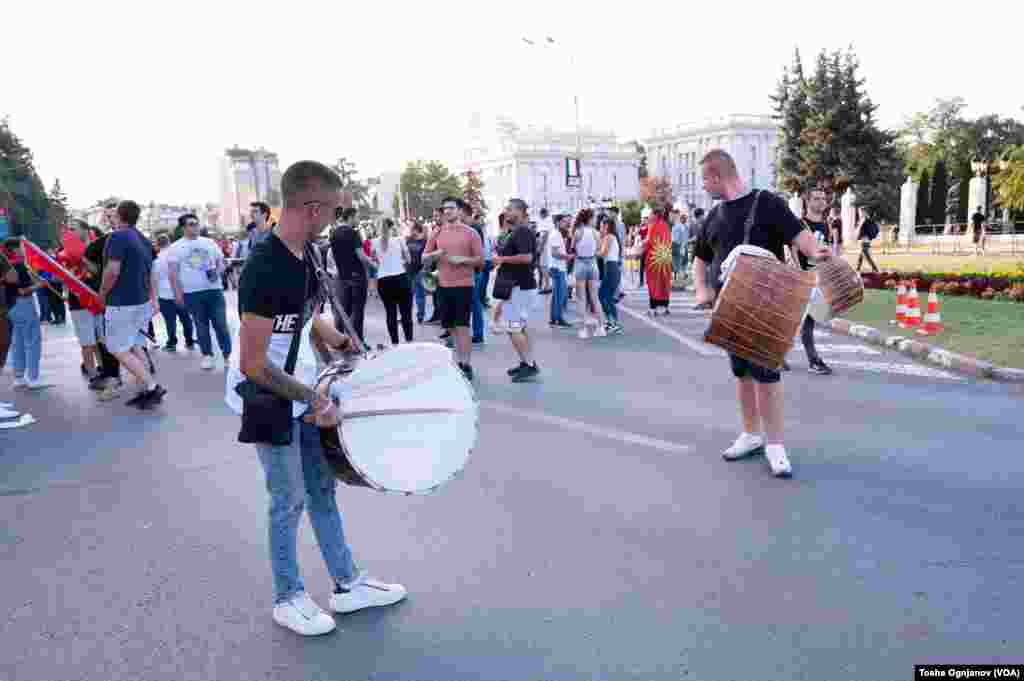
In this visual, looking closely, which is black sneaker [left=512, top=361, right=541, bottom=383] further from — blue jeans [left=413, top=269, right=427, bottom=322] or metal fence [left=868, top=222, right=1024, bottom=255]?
metal fence [left=868, top=222, right=1024, bottom=255]

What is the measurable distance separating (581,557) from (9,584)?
2.92 meters

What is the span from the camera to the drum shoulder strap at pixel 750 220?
5.06m

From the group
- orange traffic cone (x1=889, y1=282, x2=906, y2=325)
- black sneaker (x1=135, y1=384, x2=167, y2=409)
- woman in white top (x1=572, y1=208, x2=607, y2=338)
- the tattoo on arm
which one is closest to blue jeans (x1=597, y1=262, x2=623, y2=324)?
woman in white top (x1=572, y1=208, x2=607, y2=338)

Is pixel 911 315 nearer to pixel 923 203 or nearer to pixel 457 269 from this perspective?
pixel 457 269

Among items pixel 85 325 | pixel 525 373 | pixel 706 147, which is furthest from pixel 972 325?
pixel 706 147

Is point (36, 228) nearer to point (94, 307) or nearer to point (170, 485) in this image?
point (94, 307)

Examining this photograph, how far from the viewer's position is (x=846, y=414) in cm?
677

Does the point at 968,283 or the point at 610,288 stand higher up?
the point at 610,288

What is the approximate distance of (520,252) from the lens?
900cm

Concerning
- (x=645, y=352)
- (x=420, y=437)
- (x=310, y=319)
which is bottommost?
(x=645, y=352)

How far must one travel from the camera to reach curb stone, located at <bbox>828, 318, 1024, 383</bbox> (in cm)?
796

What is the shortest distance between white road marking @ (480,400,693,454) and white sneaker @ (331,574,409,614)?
2.76 metres

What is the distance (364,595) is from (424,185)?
144201mm

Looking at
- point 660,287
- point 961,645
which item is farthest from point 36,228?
point 961,645
